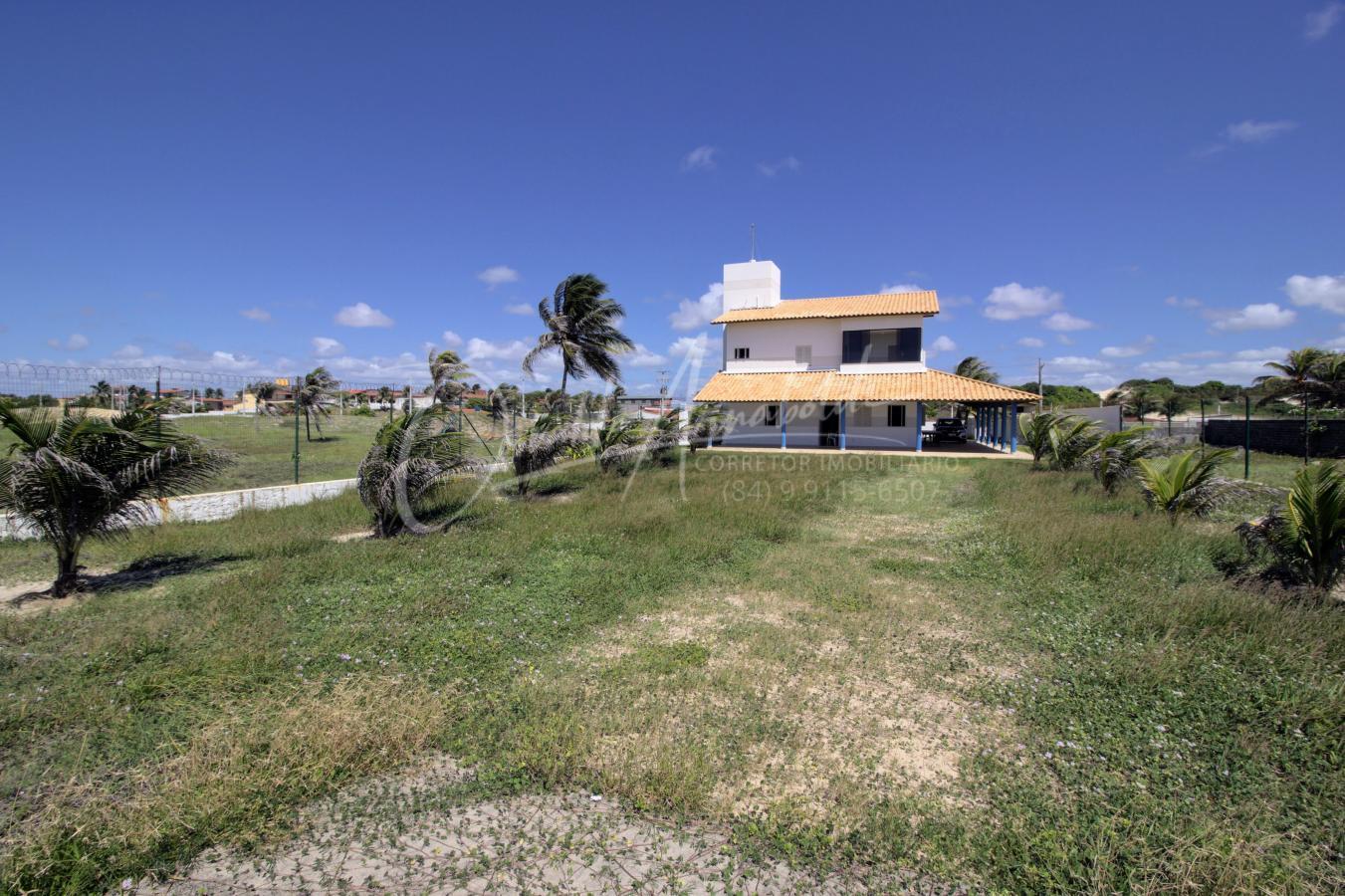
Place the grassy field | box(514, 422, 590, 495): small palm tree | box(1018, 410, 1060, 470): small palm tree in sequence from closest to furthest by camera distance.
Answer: the grassy field < box(514, 422, 590, 495): small palm tree < box(1018, 410, 1060, 470): small palm tree

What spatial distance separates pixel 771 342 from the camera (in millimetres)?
30078

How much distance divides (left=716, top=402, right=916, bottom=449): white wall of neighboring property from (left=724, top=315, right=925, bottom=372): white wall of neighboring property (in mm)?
2211

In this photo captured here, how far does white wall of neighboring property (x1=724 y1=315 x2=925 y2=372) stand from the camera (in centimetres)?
2761

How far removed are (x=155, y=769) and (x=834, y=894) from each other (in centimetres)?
387

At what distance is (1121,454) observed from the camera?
489 inches

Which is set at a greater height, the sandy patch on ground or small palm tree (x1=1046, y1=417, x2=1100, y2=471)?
small palm tree (x1=1046, y1=417, x2=1100, y2=471)

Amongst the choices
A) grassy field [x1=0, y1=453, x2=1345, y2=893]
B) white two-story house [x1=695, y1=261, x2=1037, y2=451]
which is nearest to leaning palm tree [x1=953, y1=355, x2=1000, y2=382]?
white two-story house [x1=695, y1=261, x2=1037, y2=451]

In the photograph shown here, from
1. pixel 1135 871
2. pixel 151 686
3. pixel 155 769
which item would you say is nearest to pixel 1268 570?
pixel 1135 871

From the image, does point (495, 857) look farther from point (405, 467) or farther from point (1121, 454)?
point (1121, 454)

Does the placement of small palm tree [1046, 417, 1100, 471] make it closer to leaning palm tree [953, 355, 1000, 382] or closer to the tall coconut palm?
the tall coconut palm


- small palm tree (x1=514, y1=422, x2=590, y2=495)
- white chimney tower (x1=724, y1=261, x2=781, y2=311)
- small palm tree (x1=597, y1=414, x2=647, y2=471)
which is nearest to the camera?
small palm tree (x1=514, y1=422, x2=590, y2=495)

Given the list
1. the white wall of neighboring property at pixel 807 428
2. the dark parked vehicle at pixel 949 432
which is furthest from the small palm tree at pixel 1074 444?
the dark parked vehicle at pixel 949 432

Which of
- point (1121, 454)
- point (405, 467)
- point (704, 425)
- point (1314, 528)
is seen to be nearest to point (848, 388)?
point (704, 425)

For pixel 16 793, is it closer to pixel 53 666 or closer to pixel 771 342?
pixel 53 666
